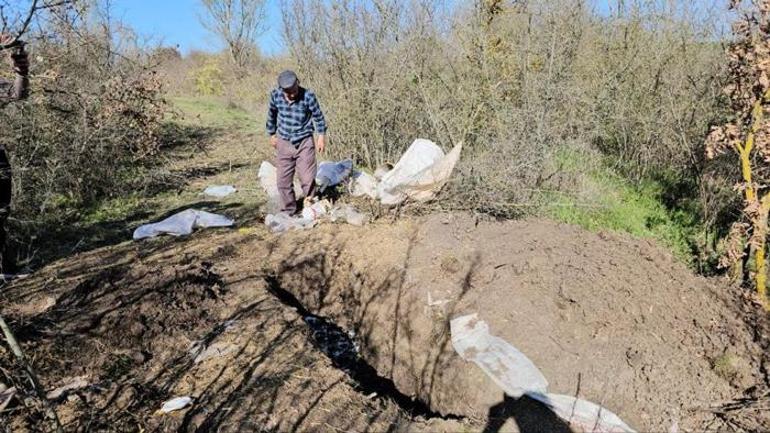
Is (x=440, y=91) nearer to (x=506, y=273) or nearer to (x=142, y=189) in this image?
(x=506, y=273)

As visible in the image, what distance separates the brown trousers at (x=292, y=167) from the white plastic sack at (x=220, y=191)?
5.77 feet

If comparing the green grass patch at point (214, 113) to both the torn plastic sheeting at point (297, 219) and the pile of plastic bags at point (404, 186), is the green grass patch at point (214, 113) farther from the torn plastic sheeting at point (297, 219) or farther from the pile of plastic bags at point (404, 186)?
the pile of plastic bags at point (404, 186)

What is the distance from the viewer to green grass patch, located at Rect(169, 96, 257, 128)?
45.2 feet

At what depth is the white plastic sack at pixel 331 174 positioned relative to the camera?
634 centimetres

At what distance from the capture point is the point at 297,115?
18.0 feet

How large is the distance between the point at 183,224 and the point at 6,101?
8.50 ft

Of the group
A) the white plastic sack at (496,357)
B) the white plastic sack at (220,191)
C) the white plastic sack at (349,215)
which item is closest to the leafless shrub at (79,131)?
the white plastic sack at (220,191)

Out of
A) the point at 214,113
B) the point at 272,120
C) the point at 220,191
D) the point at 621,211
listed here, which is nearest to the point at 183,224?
the point at 272,120

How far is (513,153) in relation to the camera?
19.6ft

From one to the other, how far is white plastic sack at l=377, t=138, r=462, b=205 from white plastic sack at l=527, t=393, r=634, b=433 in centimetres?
287

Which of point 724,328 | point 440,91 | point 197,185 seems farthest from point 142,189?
point 724,328

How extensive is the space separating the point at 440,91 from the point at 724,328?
14.9ft

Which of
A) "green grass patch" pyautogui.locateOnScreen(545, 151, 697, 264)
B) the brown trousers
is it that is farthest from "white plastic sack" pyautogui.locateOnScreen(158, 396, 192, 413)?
"green grass patch" pyautogui.locateOnScreen(545, 151, 697, 264)

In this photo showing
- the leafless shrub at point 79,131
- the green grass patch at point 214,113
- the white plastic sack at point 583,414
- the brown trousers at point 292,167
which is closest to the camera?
the white plastic sack at point 583,414
